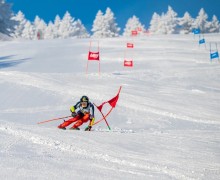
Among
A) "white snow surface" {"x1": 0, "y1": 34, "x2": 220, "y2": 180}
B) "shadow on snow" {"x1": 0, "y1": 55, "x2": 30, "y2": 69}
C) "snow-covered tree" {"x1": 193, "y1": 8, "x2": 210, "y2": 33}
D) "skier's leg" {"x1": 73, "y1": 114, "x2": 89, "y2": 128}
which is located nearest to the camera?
"white snow surface" {"x1": 0, "y1": 34, "x2": 220, "y2": 180}

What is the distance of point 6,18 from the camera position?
5722 centimetres

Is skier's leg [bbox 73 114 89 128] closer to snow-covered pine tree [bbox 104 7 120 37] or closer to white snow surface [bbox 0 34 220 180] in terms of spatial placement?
white snow surface [bbox 0 34 220 180]

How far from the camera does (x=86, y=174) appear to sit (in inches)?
257

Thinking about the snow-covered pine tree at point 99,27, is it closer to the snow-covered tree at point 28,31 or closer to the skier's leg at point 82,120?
the snow-covered tree at point 28,31

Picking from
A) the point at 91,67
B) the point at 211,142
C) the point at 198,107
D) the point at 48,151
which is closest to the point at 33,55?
the point at 91,67

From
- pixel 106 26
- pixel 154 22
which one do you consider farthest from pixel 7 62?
pixel 154 22

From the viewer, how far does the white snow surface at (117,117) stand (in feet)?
23.5

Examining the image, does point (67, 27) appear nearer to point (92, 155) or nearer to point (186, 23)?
point (186, 23)

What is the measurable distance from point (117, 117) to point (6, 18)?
45238 mm

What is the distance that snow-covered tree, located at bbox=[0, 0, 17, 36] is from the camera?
184 ft

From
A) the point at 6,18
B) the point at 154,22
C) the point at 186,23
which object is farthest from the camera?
the point at 154,22

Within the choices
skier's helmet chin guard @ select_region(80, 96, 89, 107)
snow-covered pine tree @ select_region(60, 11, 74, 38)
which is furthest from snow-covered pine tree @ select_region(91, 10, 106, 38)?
skier's helmet chin guard @ select_region(80, 96, 89, 107)

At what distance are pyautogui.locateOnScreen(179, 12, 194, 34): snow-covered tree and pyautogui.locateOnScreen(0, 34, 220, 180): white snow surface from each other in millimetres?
51844

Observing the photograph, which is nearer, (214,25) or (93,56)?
(93,56)
